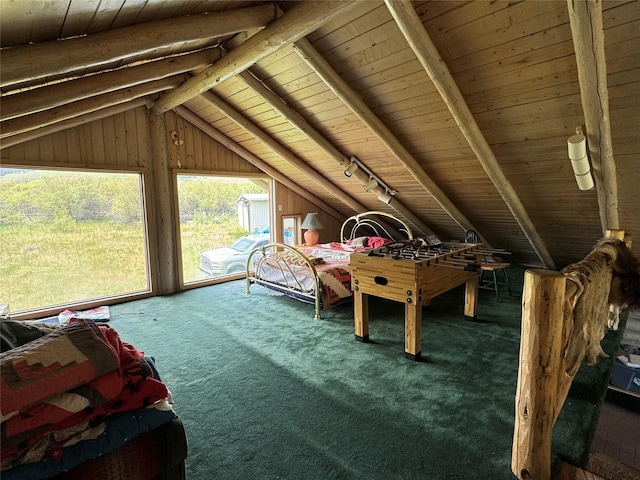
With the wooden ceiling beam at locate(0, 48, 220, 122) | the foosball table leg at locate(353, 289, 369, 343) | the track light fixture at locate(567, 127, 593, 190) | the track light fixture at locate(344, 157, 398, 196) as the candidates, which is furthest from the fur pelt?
the wooden ceiling beam at locate(0, 48, 220, 122)

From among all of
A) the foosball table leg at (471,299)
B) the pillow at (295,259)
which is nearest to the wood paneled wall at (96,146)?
the pillow at (295,259)

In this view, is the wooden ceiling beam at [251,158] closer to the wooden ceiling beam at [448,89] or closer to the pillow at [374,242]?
the pillow at [374,242]

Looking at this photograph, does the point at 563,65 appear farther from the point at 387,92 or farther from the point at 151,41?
the point at 151,41

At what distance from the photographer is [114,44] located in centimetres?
210

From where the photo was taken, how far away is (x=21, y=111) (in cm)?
241

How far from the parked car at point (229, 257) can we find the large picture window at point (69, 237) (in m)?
1.07

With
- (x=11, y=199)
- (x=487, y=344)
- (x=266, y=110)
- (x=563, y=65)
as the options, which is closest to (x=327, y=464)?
(x=487, y=344)

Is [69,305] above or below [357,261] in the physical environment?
below

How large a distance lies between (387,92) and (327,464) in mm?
3154

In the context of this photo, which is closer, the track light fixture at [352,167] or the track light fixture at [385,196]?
the track light fixture at [352,167]

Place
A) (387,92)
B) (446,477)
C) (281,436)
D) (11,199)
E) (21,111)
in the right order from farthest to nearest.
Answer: (11,199)
(387,92)
(21,111)
(281,436)
(446,477)

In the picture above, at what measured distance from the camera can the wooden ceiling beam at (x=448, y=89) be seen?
2.36 m

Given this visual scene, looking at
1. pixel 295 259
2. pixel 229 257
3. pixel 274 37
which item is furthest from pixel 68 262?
pixel 274 37

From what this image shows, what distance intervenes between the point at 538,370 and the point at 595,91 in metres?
2.21
